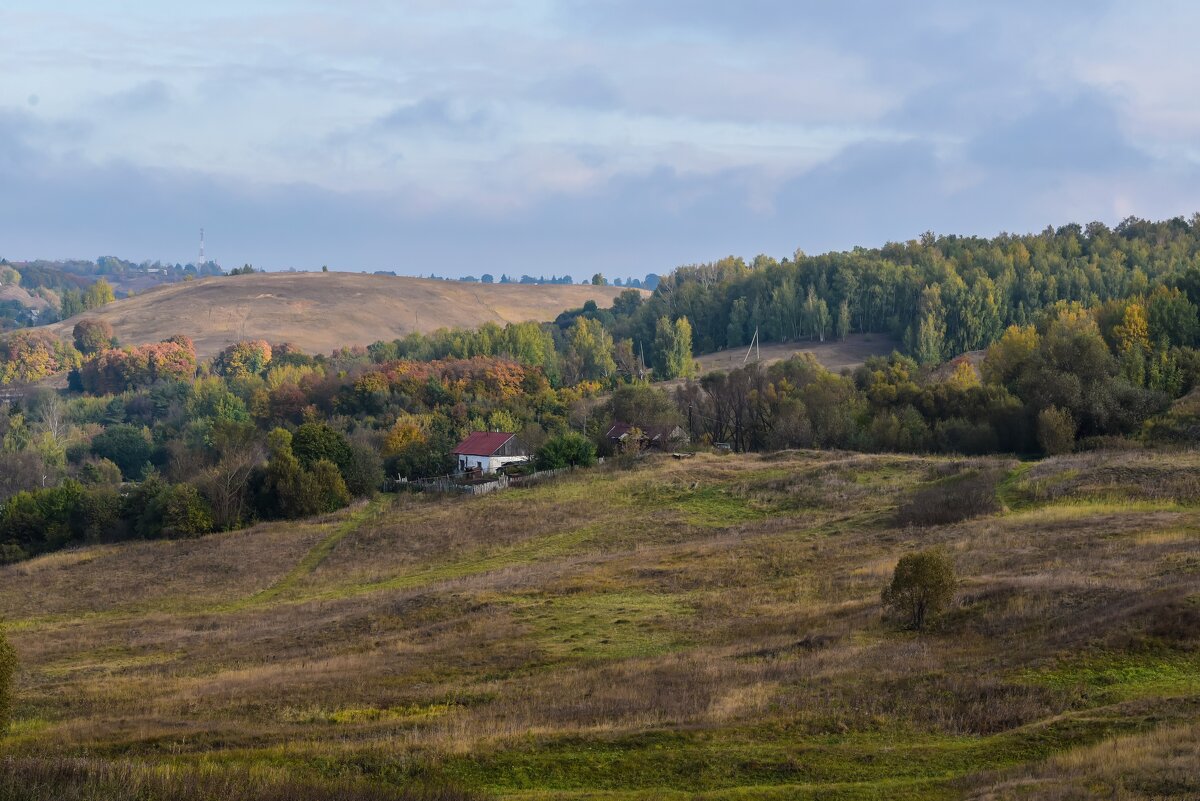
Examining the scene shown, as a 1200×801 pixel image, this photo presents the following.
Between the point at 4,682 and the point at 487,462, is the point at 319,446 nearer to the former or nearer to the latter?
the point at 487,462

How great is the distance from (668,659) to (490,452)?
212 ft

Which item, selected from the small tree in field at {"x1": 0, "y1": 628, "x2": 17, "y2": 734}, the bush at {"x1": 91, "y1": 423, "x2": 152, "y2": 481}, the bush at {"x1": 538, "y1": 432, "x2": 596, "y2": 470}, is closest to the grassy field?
the small tree in field at {"x1": 0, "y1": 628, "x2": 17, "y2": 734}

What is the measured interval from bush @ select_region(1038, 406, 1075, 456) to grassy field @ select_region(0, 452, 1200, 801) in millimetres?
10759

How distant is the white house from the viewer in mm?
87875

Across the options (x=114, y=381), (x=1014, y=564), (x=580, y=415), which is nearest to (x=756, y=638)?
(x=1014, y=564)

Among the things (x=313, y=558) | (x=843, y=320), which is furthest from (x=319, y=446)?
(x=843, y=320)

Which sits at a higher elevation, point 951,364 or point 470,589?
point 951,364

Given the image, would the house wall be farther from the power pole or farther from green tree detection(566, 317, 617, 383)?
the power pole

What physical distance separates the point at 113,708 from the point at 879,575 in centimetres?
2064

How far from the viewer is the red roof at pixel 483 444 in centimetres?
8881

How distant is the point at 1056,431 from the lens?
62.4 m

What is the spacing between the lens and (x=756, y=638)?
26.1 metres

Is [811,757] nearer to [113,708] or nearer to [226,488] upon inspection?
[113,708]

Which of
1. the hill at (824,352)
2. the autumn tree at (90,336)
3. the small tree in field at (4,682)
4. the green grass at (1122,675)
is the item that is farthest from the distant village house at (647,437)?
the autumn tree at (90,336)
